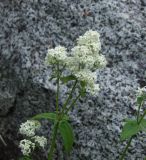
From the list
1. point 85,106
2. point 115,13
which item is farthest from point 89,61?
point 115,13

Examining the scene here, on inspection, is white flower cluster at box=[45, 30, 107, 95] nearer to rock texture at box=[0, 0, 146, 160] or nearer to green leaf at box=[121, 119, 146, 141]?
green leaf at box=[121, 119, 146, 141]

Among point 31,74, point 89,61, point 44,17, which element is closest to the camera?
point 89,61

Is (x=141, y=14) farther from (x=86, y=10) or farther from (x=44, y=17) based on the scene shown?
(x=44, y=17)

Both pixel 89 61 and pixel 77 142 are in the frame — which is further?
pixel 77 142

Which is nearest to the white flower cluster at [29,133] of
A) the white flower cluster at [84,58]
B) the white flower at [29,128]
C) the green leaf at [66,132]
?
the white flower at [29,128]

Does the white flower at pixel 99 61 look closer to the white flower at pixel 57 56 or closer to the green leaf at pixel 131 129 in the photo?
the white flower at pixel 57 56

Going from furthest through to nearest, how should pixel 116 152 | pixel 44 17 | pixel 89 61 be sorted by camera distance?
1. pixel 44 17
2. pixel 116 152
3. pixel 89 61
